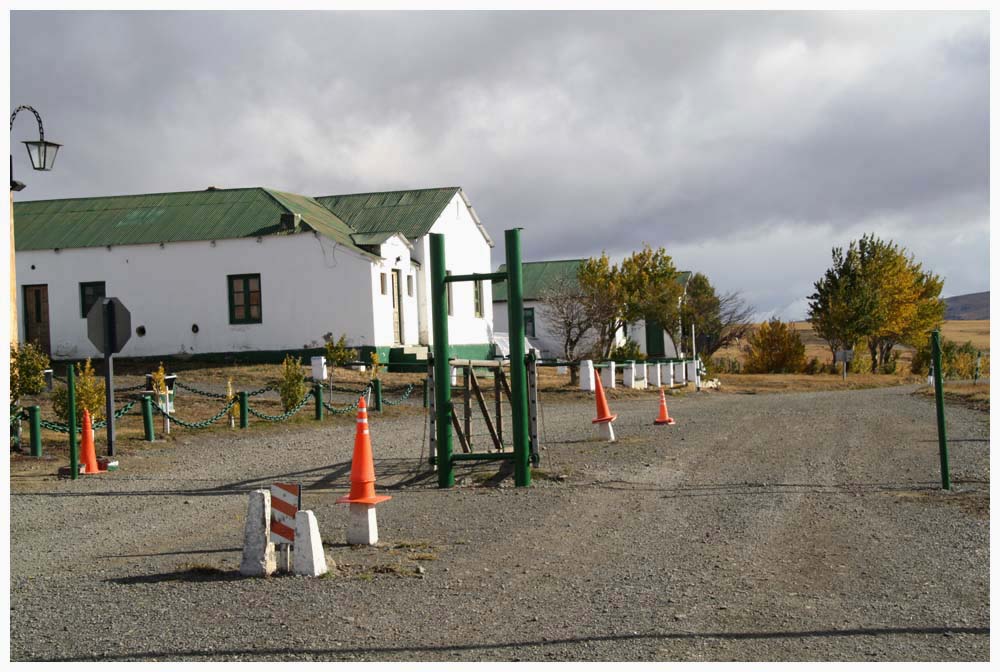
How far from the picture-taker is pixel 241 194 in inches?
1393

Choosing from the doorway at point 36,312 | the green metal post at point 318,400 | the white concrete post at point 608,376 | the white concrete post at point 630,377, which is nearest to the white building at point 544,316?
the white concrete post at point 630,377

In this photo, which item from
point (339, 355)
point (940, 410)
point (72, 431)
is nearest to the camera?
point (940, 410)

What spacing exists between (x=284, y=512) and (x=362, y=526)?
111 centimetres

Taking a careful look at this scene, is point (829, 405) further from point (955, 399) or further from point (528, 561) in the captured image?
point (528, 561)

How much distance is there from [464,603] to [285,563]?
1537 millimetres

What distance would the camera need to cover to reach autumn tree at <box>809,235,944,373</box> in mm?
53469

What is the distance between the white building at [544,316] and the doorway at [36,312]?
22112 mm

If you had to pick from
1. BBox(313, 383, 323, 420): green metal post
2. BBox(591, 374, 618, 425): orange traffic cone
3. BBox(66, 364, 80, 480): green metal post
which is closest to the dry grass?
BBox(591, 374, 618, 425): orange traffic cone

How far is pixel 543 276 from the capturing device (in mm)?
57094

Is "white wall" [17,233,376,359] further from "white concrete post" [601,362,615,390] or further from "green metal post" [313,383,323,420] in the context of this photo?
"green metal post" [313,383,323,420]

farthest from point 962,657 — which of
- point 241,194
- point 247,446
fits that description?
point 241,194

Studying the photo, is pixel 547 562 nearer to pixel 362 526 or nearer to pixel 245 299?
pixel 362 526

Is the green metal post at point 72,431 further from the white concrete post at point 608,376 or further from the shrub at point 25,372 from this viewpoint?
the white concrete post at point 608,376

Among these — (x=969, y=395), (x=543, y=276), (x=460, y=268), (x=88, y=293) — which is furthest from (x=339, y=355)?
(x=543, y=276)
